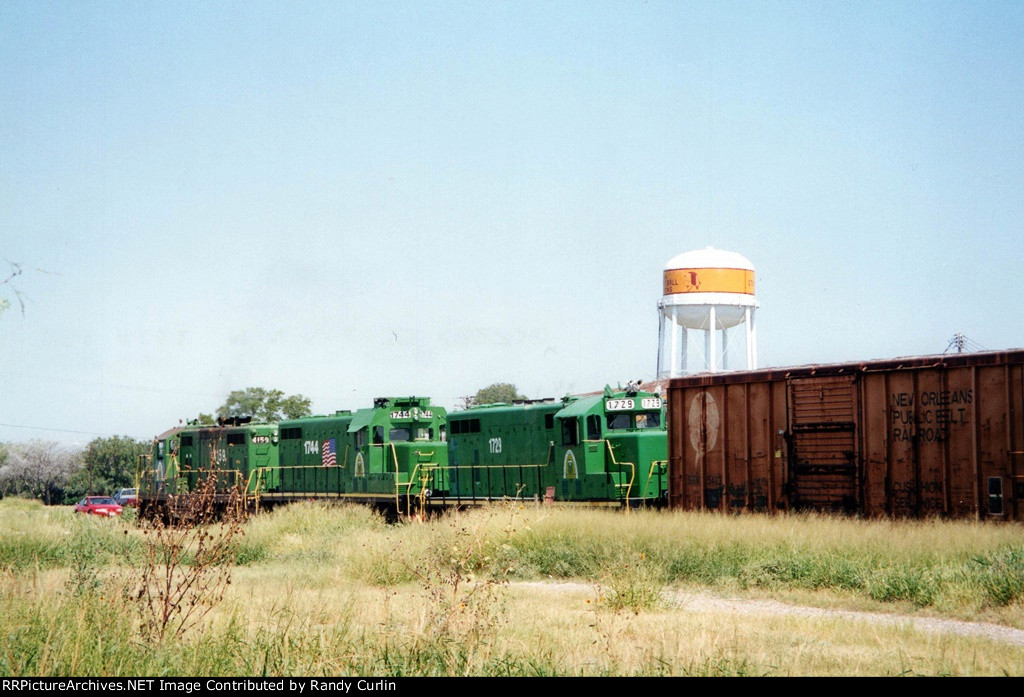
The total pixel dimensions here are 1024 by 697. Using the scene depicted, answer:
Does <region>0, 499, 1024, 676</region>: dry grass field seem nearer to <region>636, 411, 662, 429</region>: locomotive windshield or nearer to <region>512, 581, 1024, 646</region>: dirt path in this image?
<region>512, 581, 1024, 646</region>: dirt path

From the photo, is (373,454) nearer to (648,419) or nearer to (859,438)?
(648,419)

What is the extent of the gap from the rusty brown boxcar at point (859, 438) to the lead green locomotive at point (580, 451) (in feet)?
2.41

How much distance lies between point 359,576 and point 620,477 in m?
7.55

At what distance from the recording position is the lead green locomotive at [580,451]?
22984 millimetres

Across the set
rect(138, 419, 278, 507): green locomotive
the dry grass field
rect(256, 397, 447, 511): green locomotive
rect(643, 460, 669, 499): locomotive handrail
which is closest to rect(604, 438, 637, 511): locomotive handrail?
rect(643, 460, 669, 499): locomotive handrail

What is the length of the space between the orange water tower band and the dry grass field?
101 feet

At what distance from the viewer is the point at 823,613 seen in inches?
519

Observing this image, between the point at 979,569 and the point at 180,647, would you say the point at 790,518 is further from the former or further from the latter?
the point at 180,647

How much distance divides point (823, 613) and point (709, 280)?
3831cm

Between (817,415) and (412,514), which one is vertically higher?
(817,415)
